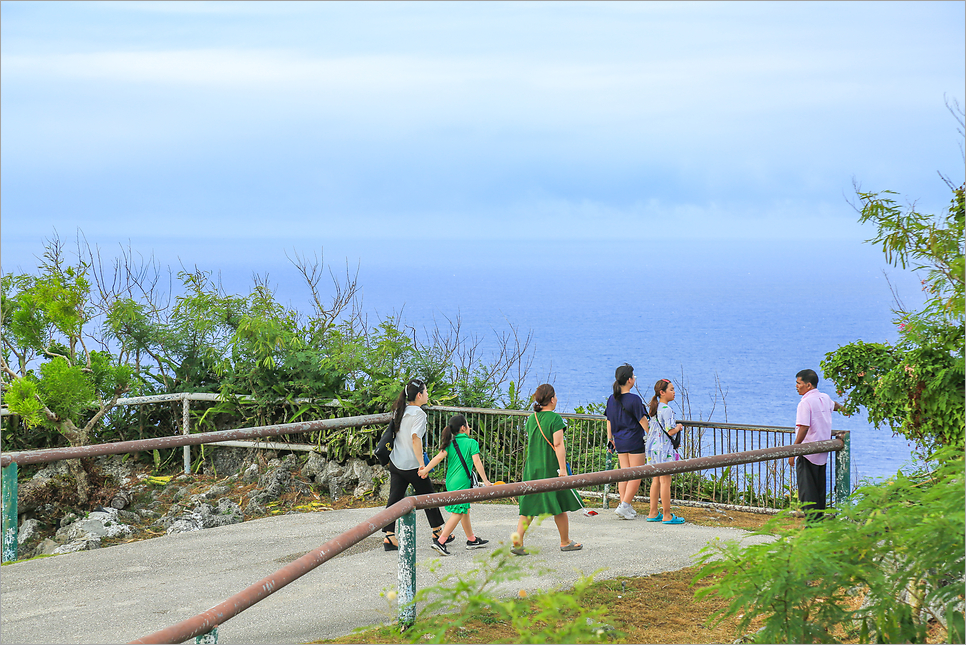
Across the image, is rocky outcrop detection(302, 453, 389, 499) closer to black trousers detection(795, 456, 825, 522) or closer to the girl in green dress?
the girl in green dress

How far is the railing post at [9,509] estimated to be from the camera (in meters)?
7.38

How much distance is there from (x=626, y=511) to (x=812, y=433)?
2.02m

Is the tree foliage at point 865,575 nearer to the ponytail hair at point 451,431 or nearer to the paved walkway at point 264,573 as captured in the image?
the paved walkway at point 264,573

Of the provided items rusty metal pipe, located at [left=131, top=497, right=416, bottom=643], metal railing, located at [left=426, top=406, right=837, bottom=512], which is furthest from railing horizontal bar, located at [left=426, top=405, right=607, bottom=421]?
rusty metal pipe, located at [left=131, top=497, right=416, bottom=643]

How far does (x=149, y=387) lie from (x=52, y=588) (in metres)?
5.35

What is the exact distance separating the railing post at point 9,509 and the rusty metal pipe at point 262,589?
395 cm

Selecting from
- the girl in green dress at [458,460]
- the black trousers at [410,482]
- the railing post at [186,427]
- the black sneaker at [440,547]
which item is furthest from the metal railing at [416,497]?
the railing post at [186,427]

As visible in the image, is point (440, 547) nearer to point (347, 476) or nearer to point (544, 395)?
point (544, 395)

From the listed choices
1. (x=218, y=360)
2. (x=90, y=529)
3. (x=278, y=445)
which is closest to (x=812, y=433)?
(x=278, y=445)

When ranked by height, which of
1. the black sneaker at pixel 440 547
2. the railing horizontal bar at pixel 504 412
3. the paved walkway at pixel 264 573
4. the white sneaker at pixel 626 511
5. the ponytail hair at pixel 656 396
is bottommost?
the paved walkway at pixel 264 573

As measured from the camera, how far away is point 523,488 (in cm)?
570

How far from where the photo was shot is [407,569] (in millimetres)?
5457

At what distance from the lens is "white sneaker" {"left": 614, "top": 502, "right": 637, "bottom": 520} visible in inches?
362

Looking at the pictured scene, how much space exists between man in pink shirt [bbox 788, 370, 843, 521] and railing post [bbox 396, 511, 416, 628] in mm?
4839
